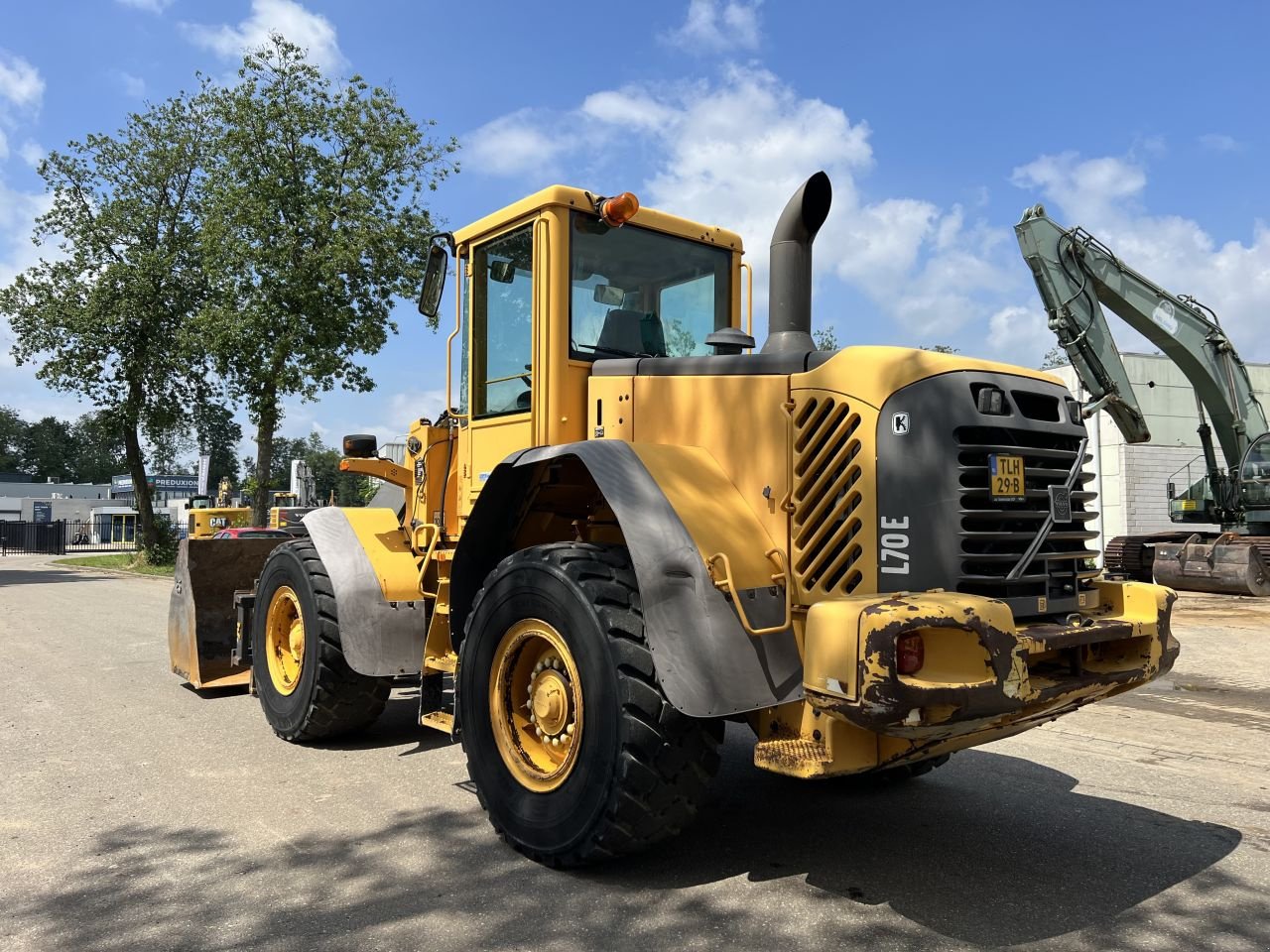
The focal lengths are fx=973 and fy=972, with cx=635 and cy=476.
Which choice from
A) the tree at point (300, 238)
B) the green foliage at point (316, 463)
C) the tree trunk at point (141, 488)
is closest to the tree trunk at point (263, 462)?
the tree at point (300, 238)

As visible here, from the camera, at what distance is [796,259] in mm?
4703

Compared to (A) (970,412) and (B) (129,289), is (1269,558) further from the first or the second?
(B) (129,289)

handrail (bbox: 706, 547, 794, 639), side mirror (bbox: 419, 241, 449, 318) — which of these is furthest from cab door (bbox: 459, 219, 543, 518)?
handrail (bbox: 706, 547, 794, 639)

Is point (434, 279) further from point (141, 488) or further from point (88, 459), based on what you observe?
point (88, 459)

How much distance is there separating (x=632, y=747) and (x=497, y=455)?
202cm

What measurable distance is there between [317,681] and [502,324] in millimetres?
2444

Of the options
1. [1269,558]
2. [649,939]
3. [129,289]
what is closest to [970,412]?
[649,939]

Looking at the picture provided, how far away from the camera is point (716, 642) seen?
3463 mm

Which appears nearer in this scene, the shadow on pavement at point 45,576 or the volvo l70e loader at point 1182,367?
the volvo l70e loader at point 1182,367

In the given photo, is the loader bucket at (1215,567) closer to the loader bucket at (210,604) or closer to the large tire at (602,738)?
the loader bucket at (210,604)

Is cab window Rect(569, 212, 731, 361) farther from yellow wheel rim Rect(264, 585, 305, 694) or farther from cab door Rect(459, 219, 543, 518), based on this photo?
yellow wheel rim Rect(264, 585, 305, 694)

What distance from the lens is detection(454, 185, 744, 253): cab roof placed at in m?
4.75

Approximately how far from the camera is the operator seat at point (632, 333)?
490cm

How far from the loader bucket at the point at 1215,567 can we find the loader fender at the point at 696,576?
15050 millimetres
